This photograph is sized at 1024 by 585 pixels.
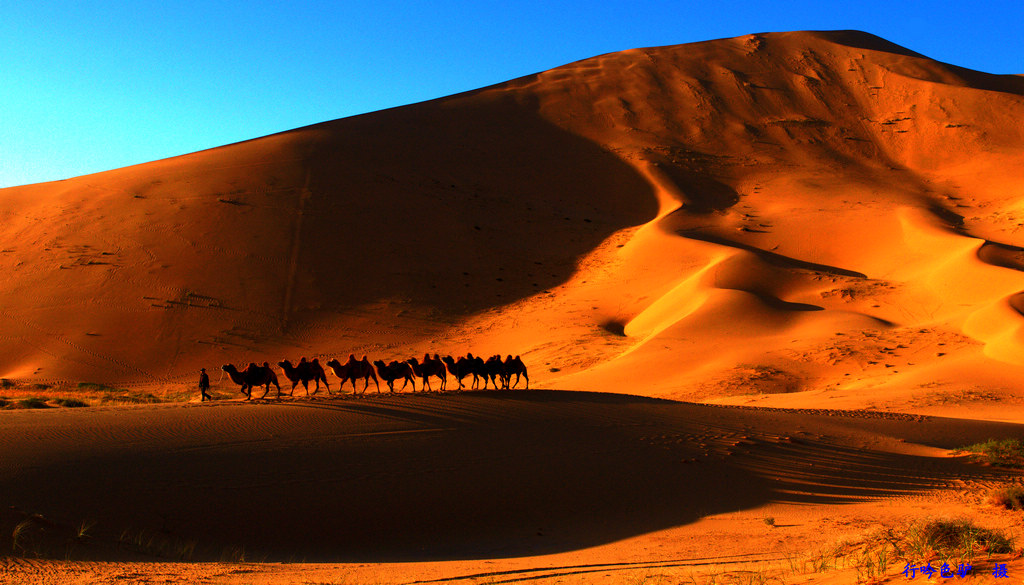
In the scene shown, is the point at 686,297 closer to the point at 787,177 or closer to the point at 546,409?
the point at 546,409

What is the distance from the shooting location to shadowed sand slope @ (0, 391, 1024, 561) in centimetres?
956

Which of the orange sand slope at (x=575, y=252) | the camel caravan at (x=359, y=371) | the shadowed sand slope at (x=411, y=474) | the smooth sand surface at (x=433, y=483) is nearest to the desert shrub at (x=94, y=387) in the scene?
the orange sand slope at (x=575, y=252)

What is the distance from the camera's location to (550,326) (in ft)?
116

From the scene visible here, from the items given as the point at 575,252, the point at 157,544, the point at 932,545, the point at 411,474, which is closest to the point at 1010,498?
the point at 932,545

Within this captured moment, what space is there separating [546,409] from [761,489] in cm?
462

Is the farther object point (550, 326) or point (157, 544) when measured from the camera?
point (550, 326)

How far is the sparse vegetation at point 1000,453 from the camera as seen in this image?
15.4 meters

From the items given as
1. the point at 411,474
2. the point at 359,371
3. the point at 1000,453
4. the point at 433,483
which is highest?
the point at 359,371

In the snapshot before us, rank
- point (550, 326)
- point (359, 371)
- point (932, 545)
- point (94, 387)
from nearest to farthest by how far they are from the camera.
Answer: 1. point (932, 545)
2. point (359, 371)
3. point (94, 387)
4. point (550, 326)

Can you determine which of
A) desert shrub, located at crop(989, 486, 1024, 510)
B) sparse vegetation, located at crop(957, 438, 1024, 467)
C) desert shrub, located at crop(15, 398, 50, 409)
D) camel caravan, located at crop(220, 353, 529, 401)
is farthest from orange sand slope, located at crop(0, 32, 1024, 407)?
desert shrub, located at crop(15, 398, 50, 409)

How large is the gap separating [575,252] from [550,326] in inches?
479

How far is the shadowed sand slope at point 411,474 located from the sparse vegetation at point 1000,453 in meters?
0.76

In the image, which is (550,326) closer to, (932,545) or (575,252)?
(575,252)

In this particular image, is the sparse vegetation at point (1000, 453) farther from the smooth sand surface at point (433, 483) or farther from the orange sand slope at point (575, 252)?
the orange sand slope at point (575, 252)
